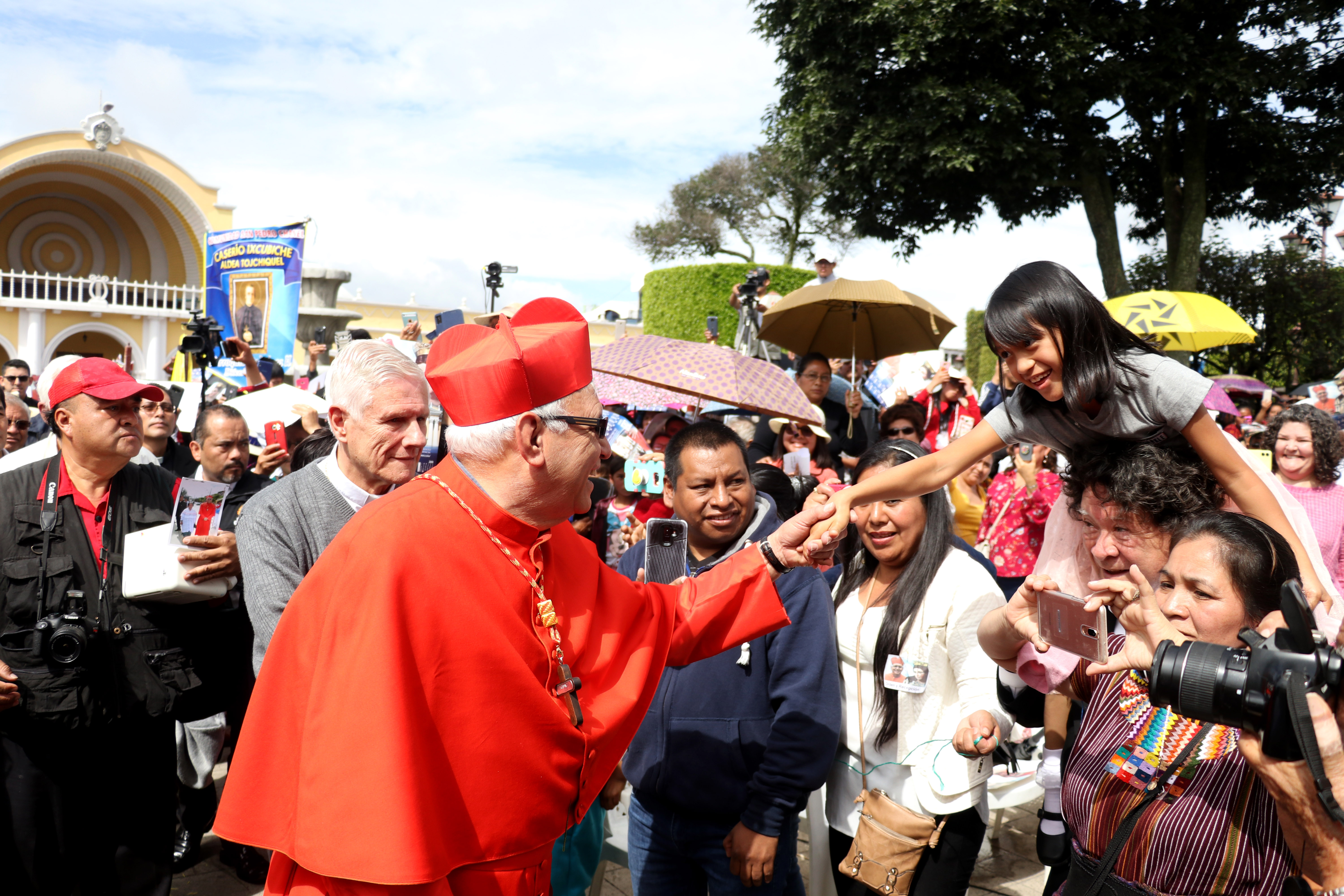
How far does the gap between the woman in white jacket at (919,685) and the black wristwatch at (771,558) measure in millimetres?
635

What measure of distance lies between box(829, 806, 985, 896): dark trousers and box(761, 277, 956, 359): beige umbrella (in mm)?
5486

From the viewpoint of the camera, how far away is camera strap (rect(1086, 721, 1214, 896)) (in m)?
2.27

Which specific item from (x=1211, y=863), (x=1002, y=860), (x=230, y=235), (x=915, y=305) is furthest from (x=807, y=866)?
(x=230, y=235)

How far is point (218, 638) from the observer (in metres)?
3.68

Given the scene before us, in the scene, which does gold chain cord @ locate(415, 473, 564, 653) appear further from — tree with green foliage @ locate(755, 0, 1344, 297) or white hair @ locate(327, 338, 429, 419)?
tree with green foliage @ locate(755, 0, 1344, 297)

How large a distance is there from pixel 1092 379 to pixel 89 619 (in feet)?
11.3

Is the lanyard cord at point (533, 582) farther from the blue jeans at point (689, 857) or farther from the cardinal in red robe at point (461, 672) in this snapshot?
the blue jeans at point (689, 857)

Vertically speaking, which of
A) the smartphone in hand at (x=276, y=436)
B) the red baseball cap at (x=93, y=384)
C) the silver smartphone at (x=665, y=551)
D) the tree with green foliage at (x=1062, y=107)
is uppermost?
the tree with green foliage at (x=1062, y=107)

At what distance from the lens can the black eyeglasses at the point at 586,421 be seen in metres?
2.15

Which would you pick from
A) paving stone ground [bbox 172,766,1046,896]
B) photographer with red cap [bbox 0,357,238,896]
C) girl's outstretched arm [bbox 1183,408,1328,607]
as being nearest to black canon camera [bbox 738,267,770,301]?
paving stone ground [bbox 172,766,1046,896]

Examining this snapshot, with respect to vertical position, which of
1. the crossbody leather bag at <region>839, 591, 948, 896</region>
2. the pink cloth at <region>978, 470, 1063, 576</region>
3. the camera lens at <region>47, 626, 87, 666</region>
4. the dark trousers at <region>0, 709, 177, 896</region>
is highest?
the pink cloth at <region>978, 470, 1063, 576</region>

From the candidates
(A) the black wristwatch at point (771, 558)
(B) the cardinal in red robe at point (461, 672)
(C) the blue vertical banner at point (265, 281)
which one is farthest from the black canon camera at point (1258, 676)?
(C) the blue vertical banner at point (265, 281)

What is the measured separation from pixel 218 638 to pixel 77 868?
3.10 ft

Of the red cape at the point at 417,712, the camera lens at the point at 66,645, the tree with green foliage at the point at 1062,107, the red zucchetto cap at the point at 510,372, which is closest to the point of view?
the red cape at the point at 417,712
